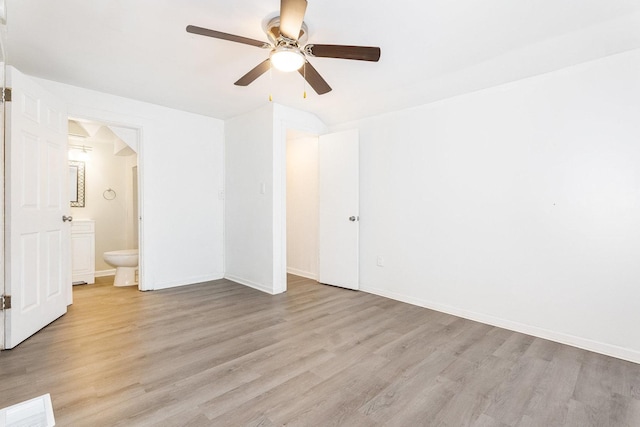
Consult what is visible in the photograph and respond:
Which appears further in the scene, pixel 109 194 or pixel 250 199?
pixel 109 194

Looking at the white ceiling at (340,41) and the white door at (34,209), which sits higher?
the white ceiling at (340,41)

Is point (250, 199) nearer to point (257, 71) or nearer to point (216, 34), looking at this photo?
point (257, 71)

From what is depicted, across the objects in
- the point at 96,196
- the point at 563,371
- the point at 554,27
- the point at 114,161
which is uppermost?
the point at 554,27

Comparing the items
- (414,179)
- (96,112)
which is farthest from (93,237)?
(414,179)

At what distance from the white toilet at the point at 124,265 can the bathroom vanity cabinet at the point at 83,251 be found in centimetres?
47

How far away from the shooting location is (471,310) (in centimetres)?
297

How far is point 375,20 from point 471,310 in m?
2.67

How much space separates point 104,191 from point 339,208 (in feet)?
12.3

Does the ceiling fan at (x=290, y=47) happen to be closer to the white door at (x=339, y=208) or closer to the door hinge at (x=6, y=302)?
the white door at (x=339, y=208)

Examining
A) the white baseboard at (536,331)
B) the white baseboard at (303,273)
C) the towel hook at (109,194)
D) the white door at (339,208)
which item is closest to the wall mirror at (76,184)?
the towel hook at (109,194)

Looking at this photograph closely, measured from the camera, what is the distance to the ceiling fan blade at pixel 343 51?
195 centimetres

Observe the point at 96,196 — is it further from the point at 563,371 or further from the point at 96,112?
the point at 563,371

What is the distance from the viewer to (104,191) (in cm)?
483

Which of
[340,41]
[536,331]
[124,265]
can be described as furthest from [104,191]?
[536,331]
